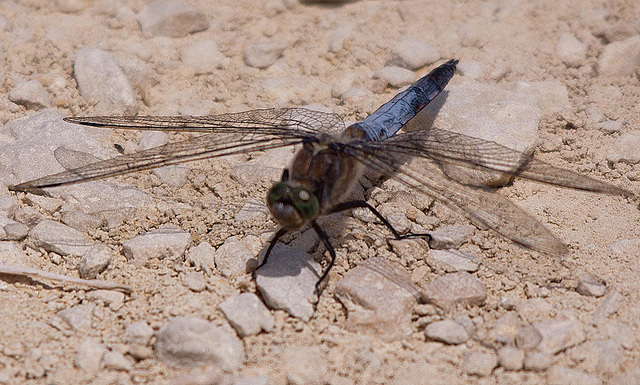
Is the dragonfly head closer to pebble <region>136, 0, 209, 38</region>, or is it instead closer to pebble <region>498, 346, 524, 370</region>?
pebble <region>498, 346, 524, 370</region>

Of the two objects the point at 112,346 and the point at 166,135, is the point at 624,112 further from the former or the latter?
the point at 112,346

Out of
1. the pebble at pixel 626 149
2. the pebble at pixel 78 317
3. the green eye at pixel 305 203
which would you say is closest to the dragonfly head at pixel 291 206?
the green eye at pixel 305 203

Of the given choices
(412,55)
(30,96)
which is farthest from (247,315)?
(412,55)

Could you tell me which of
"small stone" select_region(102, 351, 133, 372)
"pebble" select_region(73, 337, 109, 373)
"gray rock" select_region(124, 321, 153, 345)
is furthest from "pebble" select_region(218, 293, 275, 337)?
"pebble" select_region(73, 337, 109, 373)

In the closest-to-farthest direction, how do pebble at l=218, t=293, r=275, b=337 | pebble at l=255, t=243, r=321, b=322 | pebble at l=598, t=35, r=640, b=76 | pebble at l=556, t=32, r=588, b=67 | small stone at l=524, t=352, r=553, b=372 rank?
1. small stone at l=524, t=352, r=553, b=372
2. pebble at l=218, t=293, r=275, b=337
3. pebble at l=255, t=243, r=321, b=322
4. pebble at l=598, t=35, r=640, b=76
5. pebble at l=556, t=32, r=588, b=67

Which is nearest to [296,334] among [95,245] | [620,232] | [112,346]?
[112,346]

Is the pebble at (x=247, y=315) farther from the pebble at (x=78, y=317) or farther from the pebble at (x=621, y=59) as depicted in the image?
the pebble at (x=621, y=59)
